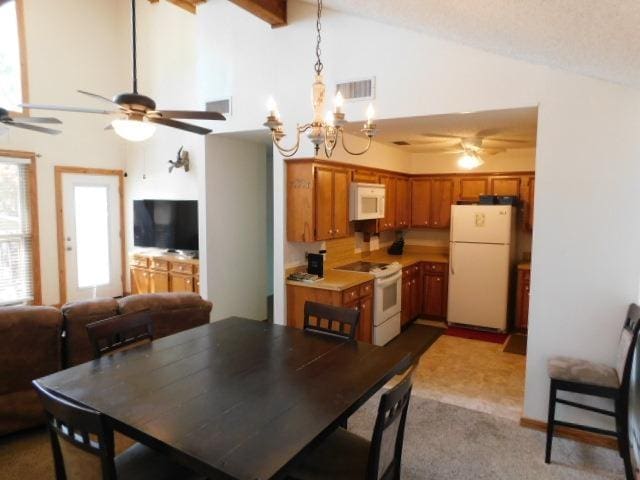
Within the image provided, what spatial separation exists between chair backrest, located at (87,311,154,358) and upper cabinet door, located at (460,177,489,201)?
16.1 ft

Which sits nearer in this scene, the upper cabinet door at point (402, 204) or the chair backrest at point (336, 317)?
the chair backrest at point (336, 317)

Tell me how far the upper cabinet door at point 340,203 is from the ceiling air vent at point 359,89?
0.90m

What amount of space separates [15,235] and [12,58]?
2.38m

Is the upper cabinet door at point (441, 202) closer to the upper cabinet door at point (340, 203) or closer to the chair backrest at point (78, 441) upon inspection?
the upper cabinet door at point (340, 203)

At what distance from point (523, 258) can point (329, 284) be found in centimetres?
339

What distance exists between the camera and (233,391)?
6.75ft

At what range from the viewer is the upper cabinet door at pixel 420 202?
654cm

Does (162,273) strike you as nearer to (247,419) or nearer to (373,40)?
(373,40)

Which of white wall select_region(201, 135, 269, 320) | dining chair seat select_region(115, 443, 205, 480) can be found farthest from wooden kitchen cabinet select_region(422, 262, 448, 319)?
dining chair seat select_region(115, 443, 205, 480)

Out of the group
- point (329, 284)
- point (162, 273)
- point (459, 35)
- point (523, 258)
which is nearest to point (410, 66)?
point (459, 35)

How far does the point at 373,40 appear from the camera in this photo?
12.5 ft

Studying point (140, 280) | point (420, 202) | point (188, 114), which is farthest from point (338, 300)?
point (140, 280)

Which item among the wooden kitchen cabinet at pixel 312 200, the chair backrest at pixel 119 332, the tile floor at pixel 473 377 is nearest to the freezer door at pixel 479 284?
the tile floor at pixel 473 377

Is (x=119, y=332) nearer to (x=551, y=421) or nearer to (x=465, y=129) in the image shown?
(x=551, y=421)
